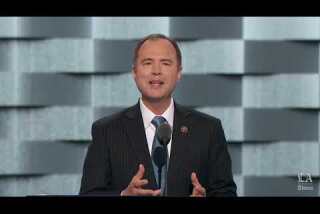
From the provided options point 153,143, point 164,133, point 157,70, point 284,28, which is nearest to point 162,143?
point 164,133

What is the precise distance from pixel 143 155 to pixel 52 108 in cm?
57

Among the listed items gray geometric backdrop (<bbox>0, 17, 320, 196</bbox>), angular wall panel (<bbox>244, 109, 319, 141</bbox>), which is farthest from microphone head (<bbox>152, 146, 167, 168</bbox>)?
angular wall panel (<bbox>244, 109, 319, 141</bbox>)

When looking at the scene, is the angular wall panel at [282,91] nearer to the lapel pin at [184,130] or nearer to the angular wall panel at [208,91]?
the angular wall panel at [208,91]

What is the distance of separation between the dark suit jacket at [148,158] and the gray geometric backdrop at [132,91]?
34cm

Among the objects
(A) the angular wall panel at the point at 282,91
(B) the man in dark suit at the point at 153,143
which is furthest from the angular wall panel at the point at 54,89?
(A) the angular wall panel at the point at 282,91

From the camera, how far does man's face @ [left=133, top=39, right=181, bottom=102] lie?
78.5 inches

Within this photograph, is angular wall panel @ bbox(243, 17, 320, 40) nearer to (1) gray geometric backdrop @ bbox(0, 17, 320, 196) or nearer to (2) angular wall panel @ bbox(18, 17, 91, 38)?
(1) gray geometric backdrop @ bbox(0, 17, 320, 196)

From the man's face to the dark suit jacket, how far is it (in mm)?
72

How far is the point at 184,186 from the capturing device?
1.93 meters

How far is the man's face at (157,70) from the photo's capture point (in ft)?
6.55

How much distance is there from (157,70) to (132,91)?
0.37m

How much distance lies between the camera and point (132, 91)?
7.71ft
